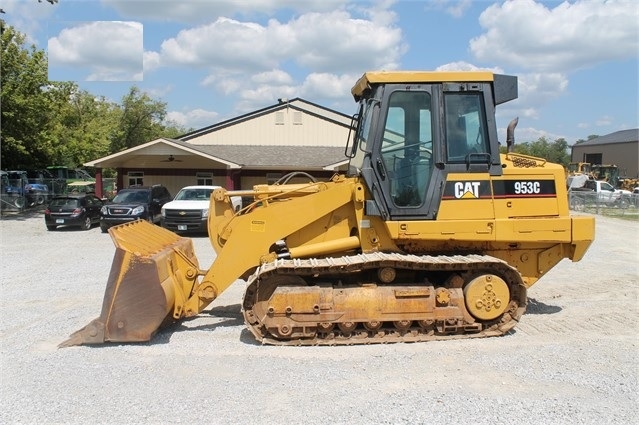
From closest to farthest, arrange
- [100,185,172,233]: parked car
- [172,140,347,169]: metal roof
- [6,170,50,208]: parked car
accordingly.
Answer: [100,185,172,233]: parked car
[172,140,347,169]: metal roof
[6,170,50,208]: parked car

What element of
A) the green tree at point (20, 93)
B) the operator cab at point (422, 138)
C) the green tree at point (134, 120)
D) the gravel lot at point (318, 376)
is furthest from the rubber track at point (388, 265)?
the green tree at point (134, 120)

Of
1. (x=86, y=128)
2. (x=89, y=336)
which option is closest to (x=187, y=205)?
(x=89, y=336)

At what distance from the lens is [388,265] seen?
5973 mm

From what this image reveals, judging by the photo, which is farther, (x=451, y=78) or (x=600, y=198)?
(x=600, y=198)

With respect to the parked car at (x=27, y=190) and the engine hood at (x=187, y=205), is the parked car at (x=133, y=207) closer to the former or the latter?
the engine hood at (x=187, y=205)

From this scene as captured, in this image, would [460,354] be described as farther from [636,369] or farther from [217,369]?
[217,369]

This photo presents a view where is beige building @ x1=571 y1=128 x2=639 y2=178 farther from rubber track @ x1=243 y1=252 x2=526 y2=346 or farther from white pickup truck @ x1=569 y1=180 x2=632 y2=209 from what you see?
rubber track @ x1=243 y1=252 x2=526 y2=346

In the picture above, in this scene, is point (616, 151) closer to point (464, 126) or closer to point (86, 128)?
point (86, 128)

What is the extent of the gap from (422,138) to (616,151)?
211ft

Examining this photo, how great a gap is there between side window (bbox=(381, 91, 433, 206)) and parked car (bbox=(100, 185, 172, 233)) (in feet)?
43.7

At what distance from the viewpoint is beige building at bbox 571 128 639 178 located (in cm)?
5703

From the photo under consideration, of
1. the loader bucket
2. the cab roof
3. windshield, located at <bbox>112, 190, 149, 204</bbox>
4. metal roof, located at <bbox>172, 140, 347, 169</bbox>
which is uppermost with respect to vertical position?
metal roof, located at <bbox>172, 140, 347, 169</bbox>

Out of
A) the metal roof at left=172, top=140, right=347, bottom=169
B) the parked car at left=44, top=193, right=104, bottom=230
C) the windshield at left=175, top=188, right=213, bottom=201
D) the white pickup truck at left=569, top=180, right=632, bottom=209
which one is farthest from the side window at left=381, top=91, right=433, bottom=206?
the white pickup truck at left=569, top=180, right=632, bottom=209

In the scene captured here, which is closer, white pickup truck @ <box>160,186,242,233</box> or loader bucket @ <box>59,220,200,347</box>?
loader bucket @ <box>59,220,200,347</box>
